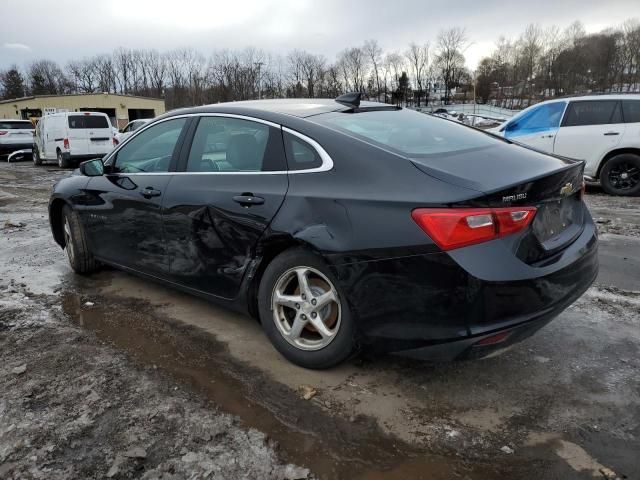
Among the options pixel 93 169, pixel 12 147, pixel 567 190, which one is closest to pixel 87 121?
pixel 12 147

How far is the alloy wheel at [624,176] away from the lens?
352 inches

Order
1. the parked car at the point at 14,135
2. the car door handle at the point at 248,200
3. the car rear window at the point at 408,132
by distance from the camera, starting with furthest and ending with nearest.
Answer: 1. the parked car at the point at 14,135
2. the car door handle at the point at 248,200
3. the car rear window at the point at 408,132

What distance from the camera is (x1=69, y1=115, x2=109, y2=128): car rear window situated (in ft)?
58.4

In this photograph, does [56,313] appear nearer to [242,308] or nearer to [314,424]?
[242,308]

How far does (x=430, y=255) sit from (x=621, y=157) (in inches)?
319

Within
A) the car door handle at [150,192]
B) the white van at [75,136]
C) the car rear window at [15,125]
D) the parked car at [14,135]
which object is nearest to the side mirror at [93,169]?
the car door handle at [150,192]

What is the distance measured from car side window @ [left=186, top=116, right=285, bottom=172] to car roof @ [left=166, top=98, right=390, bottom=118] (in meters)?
0.09

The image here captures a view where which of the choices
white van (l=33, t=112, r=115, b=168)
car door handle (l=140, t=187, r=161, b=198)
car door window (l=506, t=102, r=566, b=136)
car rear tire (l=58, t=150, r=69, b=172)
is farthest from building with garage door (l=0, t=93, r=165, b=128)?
car door handle (l=140, t=187, r=161, b=198)

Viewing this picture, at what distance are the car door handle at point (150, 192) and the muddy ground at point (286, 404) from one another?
0.93 meters

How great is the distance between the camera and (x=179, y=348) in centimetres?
344

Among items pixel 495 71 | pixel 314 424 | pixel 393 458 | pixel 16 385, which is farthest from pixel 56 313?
pixel 495 71

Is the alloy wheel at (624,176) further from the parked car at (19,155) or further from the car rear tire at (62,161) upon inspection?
the parked car at (19,155)

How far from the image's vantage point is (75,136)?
58.0 ft

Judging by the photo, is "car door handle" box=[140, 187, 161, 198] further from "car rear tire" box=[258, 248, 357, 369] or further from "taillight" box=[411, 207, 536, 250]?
"taillight" box=[411, 207, 536, 250]
